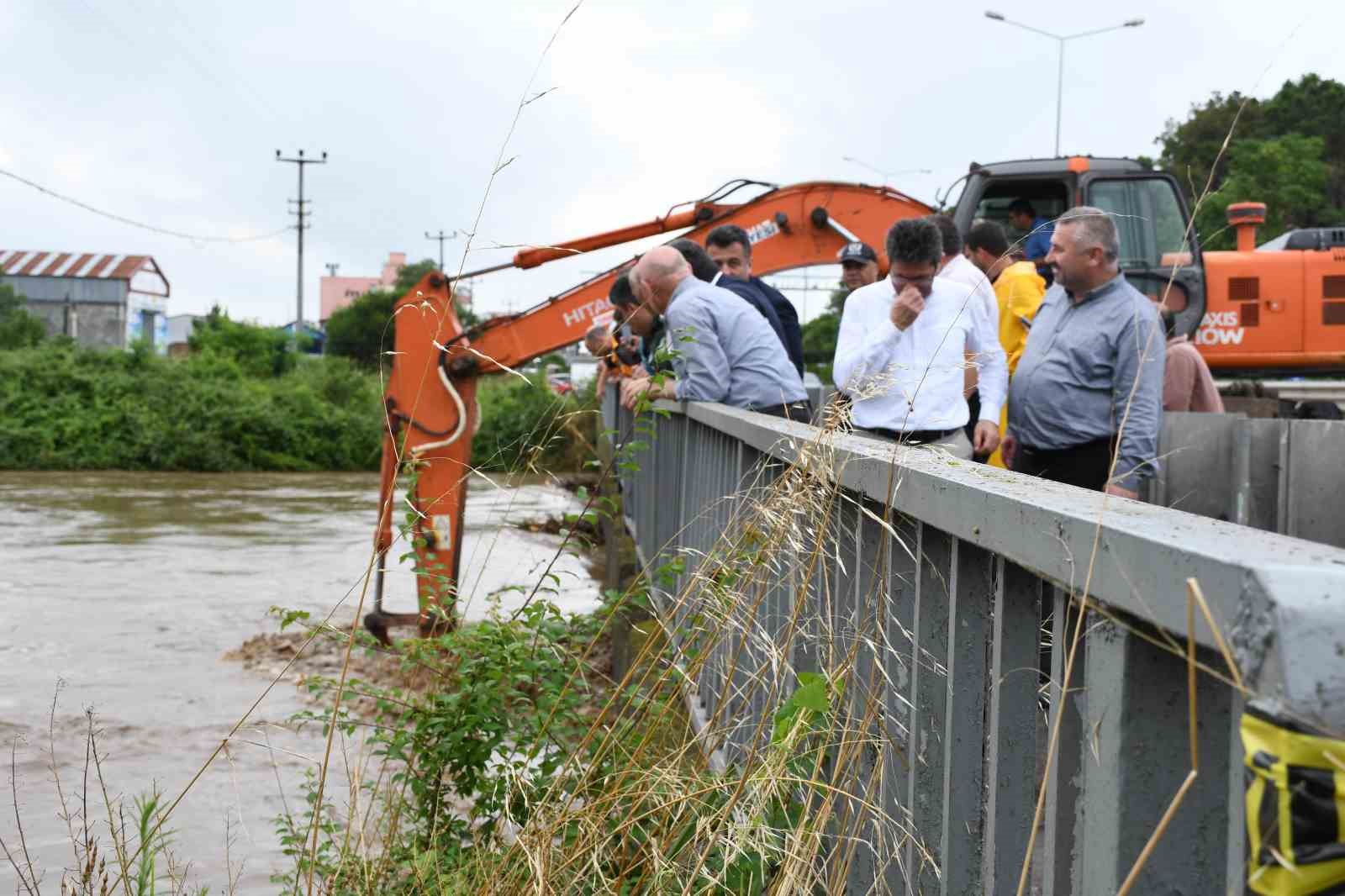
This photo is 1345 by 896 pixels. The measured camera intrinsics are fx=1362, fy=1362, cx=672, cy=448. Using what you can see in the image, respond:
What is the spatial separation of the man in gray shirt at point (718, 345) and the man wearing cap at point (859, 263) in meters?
0.75

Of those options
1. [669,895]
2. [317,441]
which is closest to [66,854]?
[669,895]

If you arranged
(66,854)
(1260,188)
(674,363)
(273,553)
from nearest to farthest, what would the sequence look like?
(66,854), (674,363), (273,553), (1260,188)

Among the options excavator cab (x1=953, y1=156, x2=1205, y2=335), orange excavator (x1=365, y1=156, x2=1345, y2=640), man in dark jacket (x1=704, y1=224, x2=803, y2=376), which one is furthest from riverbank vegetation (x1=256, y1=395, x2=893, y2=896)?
excavator cab (x1=953, y1=156, x2=1205, y2=335)

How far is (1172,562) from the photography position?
111 cm

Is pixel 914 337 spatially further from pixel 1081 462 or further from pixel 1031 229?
pixel 1031 229

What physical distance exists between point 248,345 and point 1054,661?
142 ft

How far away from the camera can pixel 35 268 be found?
9262 centimetres

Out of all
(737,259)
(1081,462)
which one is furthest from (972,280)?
(737,259)

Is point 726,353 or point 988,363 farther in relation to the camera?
point 726,353

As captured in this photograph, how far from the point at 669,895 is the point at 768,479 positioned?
4.21ft

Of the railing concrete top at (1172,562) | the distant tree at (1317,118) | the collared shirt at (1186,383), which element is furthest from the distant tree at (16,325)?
the distant tree at (1317,118)

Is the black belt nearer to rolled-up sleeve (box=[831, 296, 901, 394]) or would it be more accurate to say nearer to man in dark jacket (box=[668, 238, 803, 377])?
rolled-up sleeve (box=[831, 296, 901, 394])

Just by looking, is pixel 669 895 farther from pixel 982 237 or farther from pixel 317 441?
pixel 317 441

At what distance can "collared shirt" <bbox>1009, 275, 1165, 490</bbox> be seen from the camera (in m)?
4.86
